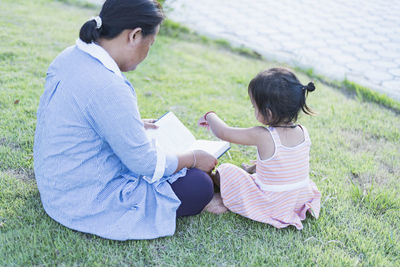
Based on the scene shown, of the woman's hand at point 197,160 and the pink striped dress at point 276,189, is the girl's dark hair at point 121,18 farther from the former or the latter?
the pink striped dress at point 276,189

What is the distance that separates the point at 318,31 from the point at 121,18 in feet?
15.4

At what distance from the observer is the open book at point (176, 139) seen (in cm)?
248

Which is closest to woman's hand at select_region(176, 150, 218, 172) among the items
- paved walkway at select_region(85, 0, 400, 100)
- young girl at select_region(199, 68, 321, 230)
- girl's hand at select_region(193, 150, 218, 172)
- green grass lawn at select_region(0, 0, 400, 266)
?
girl's hand at select_region(193, 150, 218, 172)


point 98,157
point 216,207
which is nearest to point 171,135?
point 216,207

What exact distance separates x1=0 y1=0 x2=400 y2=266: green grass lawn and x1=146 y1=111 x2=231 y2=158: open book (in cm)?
42

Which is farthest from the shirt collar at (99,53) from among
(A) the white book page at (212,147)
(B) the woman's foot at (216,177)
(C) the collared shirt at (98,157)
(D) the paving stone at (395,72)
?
(D) the paving stone at (395,72)

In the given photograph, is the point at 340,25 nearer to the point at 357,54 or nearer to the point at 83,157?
→ the point at 357,54

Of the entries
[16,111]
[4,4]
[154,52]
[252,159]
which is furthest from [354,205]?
[4,4]

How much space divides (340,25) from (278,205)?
15.3ft

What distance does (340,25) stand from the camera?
20.2 ft

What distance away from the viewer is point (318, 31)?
594 centimetres

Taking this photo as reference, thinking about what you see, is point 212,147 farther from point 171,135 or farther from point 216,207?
point 216,207

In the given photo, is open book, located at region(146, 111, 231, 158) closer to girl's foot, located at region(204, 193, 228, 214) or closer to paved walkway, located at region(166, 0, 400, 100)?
girl's foot, located at region(204, 193, 228, 214)

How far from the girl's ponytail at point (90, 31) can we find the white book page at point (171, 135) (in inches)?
29.3
